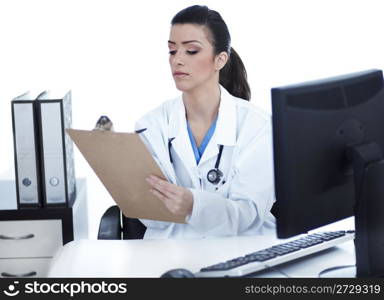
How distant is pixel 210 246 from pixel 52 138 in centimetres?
78

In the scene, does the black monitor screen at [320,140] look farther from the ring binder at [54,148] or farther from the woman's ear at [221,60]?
the ring binder at [54,148]

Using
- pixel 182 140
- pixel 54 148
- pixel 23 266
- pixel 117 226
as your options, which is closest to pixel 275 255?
pixel 117 226

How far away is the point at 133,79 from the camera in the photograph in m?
2.79

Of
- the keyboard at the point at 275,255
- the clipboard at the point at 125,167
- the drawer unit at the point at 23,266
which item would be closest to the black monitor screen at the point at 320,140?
the keyboard at the point at 275,255

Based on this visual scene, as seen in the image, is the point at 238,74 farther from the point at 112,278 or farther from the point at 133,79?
the point at 112,278

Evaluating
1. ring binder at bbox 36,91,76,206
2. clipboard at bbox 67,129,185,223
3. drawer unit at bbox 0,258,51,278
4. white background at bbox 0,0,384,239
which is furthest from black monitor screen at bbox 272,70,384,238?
white background at bbox 0,0,384,239

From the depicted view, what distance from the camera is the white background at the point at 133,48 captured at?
273cm

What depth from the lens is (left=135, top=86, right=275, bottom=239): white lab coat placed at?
6.77ft

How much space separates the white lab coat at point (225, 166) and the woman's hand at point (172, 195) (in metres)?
0.08

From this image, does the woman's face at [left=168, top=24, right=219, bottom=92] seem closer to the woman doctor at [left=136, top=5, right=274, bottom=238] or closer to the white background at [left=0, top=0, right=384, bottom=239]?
the woman doctor at [left=136, top=5, right=274, bottom=238]

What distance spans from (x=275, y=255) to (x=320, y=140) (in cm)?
27

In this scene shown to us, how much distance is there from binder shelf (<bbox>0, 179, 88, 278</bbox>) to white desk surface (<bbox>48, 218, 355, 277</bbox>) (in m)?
0.60

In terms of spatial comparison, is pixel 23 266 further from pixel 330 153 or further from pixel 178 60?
pixel 330 153

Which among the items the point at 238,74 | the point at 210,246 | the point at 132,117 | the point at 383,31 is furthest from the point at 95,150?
the point at 383,31
